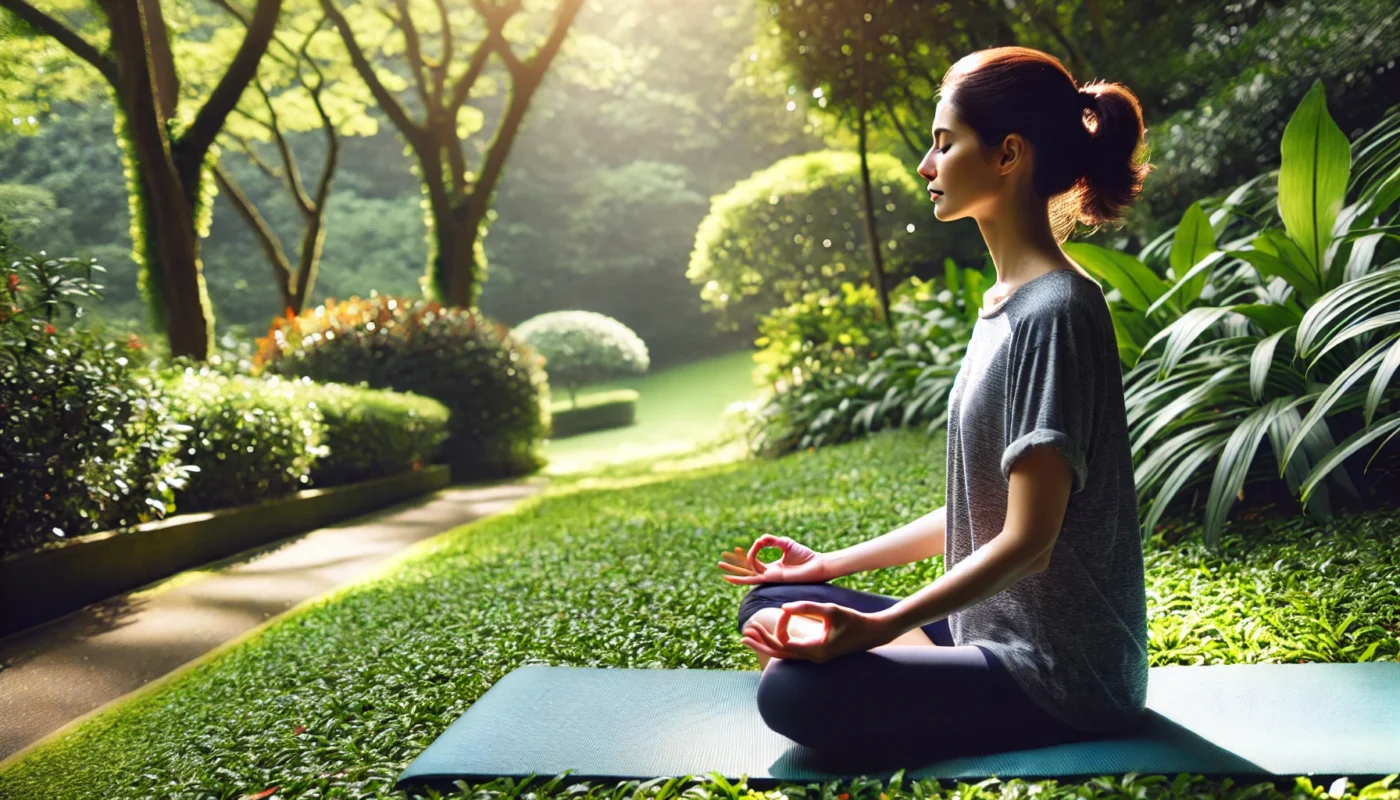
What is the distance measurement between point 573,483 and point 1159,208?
509 cm

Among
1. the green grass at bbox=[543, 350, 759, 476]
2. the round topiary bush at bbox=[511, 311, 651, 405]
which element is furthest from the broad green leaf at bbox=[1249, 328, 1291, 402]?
the round topiary bush at bbox=[511, 311, 651, 405]

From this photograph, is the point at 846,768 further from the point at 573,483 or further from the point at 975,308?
the point at 573,483

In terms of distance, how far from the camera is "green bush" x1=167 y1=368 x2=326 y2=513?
485 centimetres

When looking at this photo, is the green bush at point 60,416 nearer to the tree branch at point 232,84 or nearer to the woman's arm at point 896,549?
the tree branch at point 232,84

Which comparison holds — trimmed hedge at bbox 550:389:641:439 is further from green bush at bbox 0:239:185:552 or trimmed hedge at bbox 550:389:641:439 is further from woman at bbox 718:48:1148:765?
woman at bbox 718:48:1148:765

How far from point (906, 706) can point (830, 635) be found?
23 centimetres

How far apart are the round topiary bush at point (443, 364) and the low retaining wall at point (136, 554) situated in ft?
9.17

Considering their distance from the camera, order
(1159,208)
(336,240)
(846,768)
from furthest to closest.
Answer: (336,240), (1159,208), (846,768)

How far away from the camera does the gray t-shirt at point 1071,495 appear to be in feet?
4.68

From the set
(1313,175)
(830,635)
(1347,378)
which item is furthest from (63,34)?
(1347,378)

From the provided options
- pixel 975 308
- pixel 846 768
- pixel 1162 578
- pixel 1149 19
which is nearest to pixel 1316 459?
pixel 1162 578

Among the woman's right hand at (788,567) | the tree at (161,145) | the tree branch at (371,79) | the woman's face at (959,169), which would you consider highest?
the tree branch at (371,79)

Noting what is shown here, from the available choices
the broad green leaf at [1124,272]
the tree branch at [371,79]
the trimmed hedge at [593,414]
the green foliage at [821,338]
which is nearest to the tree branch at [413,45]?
the tree branch at [371,79]

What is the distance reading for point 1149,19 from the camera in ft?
24.7
